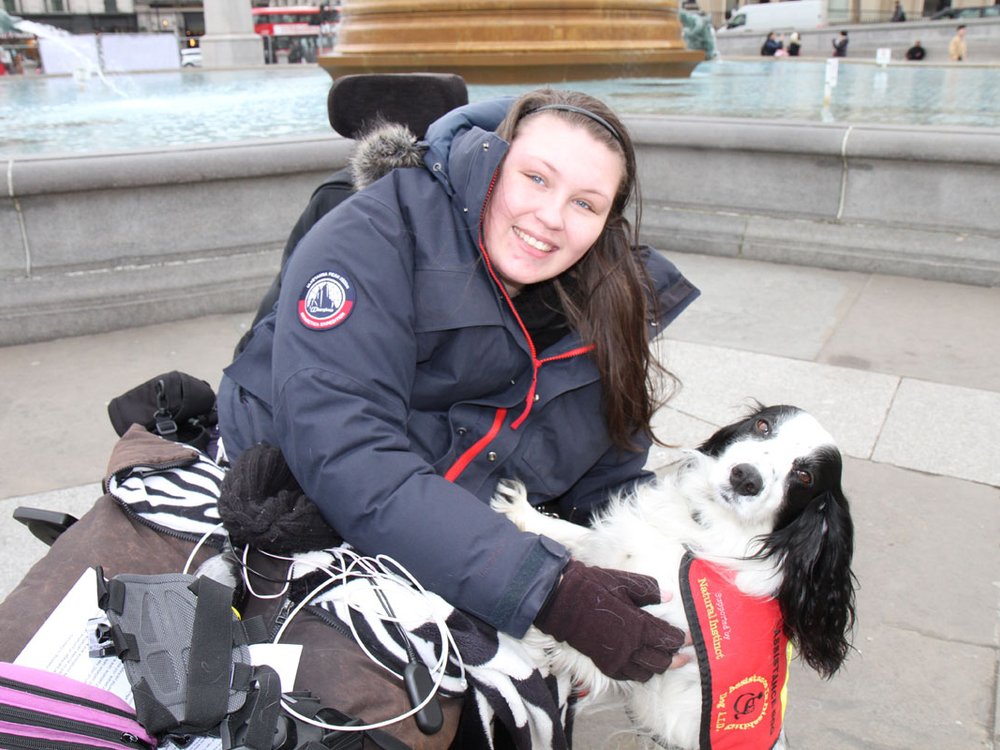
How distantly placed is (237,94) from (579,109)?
41.3 feet

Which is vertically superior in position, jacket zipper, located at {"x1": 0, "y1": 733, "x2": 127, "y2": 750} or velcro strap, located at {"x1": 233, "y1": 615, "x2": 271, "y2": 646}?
jacket zipper, located at {"x1": 0, "y1": 733, "x2": 127, "y2": 750}

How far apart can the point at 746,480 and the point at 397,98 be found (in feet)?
5.52

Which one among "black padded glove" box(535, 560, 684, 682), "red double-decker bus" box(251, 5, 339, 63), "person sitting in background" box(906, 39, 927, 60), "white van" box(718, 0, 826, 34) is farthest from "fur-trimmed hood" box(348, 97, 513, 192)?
"red double-decker bus" box(251, 5, 339, 63)

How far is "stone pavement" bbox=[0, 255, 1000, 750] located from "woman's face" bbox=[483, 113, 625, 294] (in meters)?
1.50

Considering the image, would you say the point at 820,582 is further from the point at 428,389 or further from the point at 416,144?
the point at 416,144

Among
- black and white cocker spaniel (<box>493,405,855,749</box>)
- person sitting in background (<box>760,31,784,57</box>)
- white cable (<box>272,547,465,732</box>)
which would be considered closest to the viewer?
white cable (<box>272,547,465,732</box>)

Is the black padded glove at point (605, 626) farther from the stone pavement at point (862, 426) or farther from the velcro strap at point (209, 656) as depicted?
the stone pavement at point (862, 426)

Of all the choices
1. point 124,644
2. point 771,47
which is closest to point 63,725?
point 124,644

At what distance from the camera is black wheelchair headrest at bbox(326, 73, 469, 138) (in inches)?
119

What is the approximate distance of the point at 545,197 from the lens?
2.34 m

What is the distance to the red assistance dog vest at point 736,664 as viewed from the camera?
7.07ft

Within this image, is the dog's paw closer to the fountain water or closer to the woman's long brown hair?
the woman's long brown hair

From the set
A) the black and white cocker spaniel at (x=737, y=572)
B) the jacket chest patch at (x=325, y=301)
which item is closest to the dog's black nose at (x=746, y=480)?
the black and white cocker spaniel at (x=737, y=572)

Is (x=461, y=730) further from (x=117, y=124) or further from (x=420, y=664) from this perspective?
(x=117, y=124)
